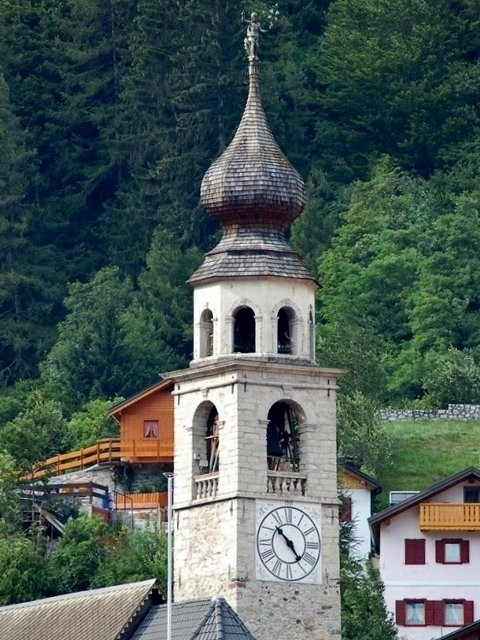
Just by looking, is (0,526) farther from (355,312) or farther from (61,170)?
(61,170)

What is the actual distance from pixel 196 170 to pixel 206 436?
6961cm

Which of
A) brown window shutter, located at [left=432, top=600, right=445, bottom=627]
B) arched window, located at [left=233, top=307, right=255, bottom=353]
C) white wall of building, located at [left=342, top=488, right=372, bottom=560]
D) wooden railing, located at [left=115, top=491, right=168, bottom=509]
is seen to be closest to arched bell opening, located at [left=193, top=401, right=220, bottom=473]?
arched window, located at [left=233, top=307, right=255, bottom=353]

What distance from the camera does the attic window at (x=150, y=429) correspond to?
131625mm

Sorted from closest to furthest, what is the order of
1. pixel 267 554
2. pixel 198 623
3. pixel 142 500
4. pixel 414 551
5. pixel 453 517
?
pixel 198 623, pixel 267 554, pixel 453 517, pixel 414 551, pixel 142 500

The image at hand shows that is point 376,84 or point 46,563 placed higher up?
point 376,84

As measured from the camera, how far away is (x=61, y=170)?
560 feet

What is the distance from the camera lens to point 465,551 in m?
121

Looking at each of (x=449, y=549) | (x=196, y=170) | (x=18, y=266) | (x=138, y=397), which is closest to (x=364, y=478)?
(x=449, y=549)

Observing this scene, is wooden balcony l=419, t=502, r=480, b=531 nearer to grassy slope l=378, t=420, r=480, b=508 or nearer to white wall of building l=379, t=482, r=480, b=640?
white wall of building l=379, t=482, r=480, b=640

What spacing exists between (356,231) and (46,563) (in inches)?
1790

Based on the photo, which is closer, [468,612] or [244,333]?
[244,333]

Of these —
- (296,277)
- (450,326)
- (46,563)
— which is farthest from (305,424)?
(450,326)

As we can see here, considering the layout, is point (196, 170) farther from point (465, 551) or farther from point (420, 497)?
point (465, 551)

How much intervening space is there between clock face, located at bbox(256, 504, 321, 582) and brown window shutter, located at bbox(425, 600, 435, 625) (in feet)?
85.6
